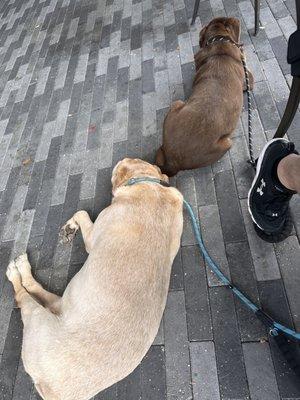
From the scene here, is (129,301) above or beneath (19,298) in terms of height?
above

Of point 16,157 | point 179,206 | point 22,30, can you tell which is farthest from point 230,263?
point 22,30

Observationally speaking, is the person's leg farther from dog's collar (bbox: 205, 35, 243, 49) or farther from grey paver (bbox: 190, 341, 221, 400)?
dog's collar (bbox: 205, 35, 243, 49)

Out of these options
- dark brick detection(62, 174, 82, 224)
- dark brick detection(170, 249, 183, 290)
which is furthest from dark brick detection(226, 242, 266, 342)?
dark brick detection(62, 174, 82, 224)

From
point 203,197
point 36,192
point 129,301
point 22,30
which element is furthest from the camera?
point 22,30

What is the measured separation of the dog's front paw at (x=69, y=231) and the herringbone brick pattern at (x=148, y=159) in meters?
0.09

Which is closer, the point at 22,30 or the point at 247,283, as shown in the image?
the point at 247,283

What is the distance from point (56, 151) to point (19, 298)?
76.3 inches

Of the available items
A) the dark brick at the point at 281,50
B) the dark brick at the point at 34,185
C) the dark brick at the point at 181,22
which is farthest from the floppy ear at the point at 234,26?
the dark brick at the point at 34,185

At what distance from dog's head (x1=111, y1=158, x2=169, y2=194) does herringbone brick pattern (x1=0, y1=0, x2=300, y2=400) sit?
0.59 metres

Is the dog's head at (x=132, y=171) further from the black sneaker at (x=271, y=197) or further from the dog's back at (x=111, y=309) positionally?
the black sneaker at (x=271, y=197)

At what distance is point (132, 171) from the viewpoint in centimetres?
315

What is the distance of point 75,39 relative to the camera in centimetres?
587

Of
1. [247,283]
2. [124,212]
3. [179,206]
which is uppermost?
[124,212]

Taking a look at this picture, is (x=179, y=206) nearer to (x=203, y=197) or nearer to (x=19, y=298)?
(x=203, y=197)
